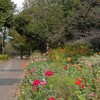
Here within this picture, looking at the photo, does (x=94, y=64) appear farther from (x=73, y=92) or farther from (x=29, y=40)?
(x=29, y=40)

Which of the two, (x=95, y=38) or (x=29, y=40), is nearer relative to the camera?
(x=95, y=38)

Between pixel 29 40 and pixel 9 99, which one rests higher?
pixel 29 40

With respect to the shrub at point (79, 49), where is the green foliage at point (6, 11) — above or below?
above

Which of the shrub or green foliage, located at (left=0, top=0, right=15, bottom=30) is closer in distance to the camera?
the shrub

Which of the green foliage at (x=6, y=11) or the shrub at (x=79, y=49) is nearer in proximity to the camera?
the shrub at (x=79, y=49)

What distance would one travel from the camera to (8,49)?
77.5 metres

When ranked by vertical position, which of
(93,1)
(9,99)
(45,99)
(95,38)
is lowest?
(9,99)

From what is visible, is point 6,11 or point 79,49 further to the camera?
point 6,11

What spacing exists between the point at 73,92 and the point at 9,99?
16.7ft

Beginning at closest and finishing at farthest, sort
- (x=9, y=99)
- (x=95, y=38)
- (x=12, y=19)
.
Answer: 1. (x=9, y=99)
2. (x=95, y=38)
3. (x=12, y=19)

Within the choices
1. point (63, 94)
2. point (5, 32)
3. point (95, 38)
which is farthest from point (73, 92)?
point (5, 32)

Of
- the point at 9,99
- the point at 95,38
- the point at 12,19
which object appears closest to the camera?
the point at 9,99

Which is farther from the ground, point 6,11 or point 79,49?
point 6,11

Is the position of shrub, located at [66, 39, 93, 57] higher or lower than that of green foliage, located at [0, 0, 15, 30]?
lower
